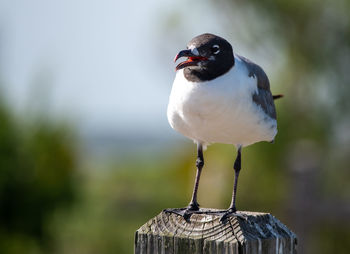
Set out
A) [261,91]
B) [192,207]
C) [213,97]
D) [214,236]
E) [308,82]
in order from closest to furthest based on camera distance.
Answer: [214,236] → [192,207] → [213,97] → [261,91] → [308,82]

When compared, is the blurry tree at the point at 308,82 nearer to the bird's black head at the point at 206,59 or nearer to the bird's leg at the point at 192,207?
the bird's leg at the point at 192,207

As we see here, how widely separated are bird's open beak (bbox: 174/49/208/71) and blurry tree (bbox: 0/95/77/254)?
3.94 m

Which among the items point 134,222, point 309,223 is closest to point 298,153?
point 309,223

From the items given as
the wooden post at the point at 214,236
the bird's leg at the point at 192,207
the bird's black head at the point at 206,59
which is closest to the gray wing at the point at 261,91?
the bird's black head at the point at 206,59

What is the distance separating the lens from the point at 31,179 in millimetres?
7043

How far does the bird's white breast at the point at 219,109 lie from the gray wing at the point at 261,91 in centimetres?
7

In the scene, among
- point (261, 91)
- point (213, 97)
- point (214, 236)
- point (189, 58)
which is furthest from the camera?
point (261, 91)

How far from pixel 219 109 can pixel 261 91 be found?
1.84 ft

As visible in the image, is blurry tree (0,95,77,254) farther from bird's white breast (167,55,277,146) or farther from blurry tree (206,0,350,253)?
bird's white breast (167,55,277,146)

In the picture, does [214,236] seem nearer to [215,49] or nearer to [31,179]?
[215,49]

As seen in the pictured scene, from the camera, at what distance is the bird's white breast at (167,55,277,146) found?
3445mm

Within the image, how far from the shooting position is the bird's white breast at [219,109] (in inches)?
136

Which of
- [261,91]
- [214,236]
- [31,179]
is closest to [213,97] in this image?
[261,91]

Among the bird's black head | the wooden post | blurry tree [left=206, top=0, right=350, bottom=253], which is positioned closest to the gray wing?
the bird's black head
